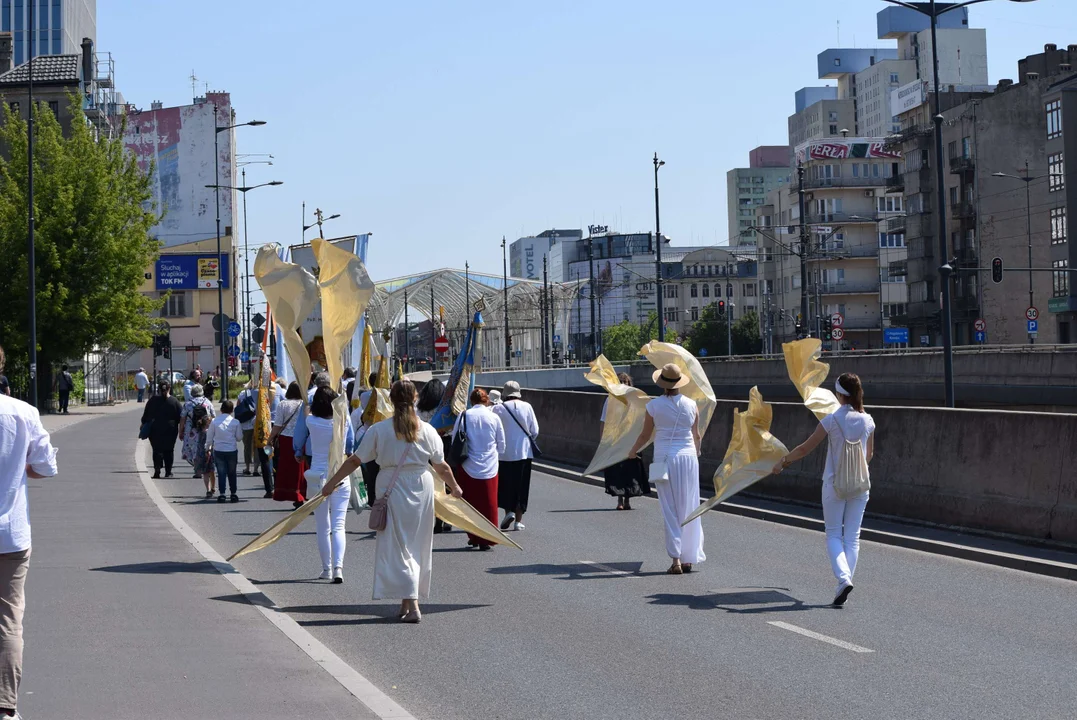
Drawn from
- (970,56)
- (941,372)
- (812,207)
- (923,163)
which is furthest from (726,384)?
(970,56)

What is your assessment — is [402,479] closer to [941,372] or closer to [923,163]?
[941,372]

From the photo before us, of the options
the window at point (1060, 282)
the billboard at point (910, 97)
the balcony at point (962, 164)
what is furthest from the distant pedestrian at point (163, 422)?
the billboard at point (910, 97)

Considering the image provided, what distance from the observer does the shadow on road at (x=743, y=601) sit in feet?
34.8

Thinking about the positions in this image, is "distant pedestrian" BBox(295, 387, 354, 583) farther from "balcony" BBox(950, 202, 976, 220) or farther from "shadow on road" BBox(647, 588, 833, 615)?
"balcony" BBox(950, 202, 976, 220)

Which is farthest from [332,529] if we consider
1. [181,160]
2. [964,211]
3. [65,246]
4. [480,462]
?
[181,160]

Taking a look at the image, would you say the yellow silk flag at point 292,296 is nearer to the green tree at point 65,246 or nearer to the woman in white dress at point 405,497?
the woman in white dress at point 405,497

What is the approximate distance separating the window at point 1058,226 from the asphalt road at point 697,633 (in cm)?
6580

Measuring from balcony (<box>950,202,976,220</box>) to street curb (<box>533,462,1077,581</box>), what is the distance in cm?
7431

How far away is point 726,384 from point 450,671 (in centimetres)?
5679

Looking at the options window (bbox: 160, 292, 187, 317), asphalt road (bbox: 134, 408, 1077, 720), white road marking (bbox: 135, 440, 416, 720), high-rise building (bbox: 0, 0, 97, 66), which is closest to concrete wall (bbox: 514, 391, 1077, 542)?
→ asphalt road (bbox: 134, 408, 1077, 720)

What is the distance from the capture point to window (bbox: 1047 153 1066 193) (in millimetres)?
76000

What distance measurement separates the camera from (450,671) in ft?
27.5

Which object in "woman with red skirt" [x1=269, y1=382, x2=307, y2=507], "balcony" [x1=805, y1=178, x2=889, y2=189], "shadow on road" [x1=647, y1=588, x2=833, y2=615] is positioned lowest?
"shadow on road" [x1=647, y1=588, x2=833, y2=615]

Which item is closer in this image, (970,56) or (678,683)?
(678,683)
